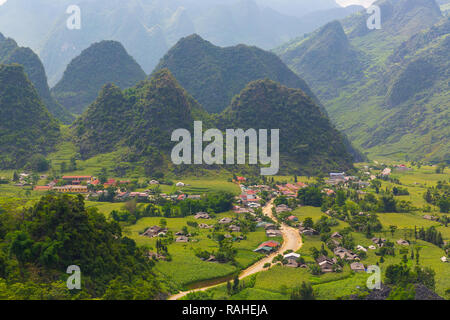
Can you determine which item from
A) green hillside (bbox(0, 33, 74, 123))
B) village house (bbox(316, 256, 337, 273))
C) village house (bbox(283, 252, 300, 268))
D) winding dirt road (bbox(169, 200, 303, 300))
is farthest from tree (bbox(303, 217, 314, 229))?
green hillside (bbox(0, 33, 74, 123))

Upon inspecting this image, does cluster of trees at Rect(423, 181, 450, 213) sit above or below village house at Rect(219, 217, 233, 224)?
above

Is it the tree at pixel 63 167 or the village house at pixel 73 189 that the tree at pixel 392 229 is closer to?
the village house at pixel 73 189

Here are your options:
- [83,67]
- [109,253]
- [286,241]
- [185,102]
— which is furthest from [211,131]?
[83,67]

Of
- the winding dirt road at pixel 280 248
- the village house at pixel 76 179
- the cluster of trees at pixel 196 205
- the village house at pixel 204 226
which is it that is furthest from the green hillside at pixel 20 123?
the winding dirt road at pixel 280 248

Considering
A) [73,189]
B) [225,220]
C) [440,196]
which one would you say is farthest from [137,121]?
[440,196]

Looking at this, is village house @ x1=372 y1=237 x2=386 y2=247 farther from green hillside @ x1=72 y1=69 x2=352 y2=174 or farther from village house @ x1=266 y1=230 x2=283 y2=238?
green hillside @ x1=72 y1=69 x2=352 y2=174

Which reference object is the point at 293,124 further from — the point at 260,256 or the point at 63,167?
the point at 260,256

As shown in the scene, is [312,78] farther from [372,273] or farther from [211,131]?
[372,273]

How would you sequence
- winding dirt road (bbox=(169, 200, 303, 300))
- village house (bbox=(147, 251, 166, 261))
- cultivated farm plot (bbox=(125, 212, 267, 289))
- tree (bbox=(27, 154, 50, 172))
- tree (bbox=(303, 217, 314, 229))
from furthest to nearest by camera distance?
tree (bbox=(27, 154, 50, 172))
tree (bbox=(303, 217, 314, 229))
village house (bbox=(147, 251, 166, 261))
cultivated farm plot (bbox=(125, 212, 267, 289))
winding dirt road (bbox=(169, 200, 303, 300))
